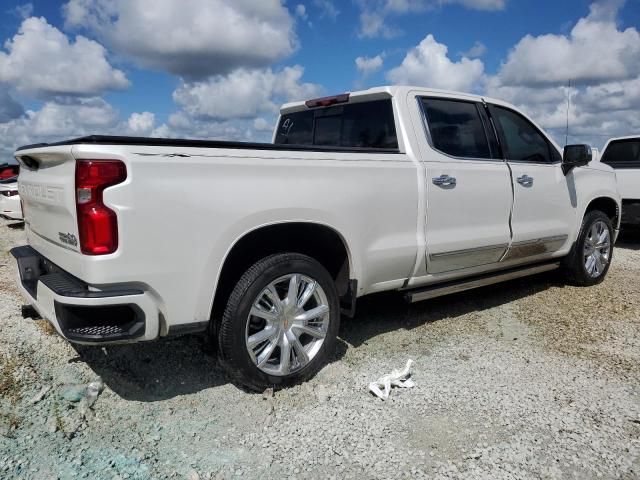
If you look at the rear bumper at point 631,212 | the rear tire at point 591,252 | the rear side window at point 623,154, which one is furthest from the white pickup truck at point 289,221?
the rear side window at point 623,154

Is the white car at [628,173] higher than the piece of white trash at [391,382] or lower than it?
higher

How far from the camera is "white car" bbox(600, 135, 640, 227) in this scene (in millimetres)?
8148

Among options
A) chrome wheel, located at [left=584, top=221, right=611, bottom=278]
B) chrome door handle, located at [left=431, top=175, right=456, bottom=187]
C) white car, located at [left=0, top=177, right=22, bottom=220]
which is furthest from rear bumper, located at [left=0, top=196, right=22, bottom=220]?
chrome wheel, located at [left=584, top=221, right=611, bottom=278]

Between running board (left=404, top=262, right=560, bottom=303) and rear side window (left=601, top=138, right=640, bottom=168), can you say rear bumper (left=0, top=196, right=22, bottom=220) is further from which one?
rear side window (left=601, top=138, right=640, bottom=168)

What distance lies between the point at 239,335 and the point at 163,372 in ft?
2.85

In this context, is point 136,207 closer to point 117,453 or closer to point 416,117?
point 117,453

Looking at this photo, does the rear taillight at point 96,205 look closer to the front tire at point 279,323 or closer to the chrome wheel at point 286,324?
the front tire at point 279,323

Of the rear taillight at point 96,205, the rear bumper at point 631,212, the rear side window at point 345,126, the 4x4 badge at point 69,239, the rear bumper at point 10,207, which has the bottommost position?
the rear bumper at point 10,207

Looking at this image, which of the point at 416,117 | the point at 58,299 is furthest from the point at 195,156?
the point at 416,117

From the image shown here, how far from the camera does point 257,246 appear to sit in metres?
3.26

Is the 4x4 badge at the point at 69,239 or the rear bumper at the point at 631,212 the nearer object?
the 4x4 badge at the point at 69,239

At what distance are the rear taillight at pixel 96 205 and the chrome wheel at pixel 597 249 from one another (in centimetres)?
477

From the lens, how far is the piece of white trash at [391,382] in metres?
3.29

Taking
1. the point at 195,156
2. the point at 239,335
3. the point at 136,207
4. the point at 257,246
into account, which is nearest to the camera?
the point at 136,207
